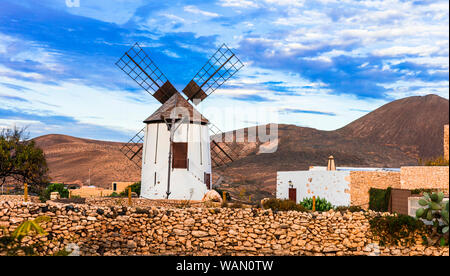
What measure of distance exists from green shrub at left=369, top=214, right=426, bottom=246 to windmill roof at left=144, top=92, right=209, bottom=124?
11.4 m

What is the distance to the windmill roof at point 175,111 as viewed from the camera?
22938 mm

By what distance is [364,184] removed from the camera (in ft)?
Result: 69.4

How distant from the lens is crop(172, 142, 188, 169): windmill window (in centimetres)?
Answer: 2248

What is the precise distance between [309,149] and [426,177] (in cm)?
4028

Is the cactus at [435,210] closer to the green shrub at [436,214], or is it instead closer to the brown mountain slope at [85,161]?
the green shrub at [436,214]

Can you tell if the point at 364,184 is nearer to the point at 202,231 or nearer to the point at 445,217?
the point at 445,217

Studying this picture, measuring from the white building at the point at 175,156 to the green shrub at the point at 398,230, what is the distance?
10327 mm

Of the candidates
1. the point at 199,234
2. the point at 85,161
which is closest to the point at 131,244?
the point at 199,234

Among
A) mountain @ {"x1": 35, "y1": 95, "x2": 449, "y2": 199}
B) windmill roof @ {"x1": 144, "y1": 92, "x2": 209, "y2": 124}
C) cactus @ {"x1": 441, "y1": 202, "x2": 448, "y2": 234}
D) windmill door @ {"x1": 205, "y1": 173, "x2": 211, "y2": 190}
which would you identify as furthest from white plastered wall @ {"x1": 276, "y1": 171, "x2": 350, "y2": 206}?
mountain @ {"x1": 35, "y1": 95, "x2": 449, "y2": 199}

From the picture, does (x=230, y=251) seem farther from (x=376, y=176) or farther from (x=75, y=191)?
(x=75, y=191)

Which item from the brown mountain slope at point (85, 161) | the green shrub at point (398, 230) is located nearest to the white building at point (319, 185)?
the green shrub at point (398, 230)

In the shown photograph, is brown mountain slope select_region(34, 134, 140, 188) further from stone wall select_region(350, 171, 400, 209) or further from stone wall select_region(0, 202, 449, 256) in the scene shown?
stone wall select_region(0, 202, 449, 256)

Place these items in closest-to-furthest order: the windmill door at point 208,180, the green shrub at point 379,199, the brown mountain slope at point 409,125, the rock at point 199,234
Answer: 1. the rock at point 199,234
2. the green shrub at point 379,199
3. the windmill door at point 208,180
4. the brown mountain slope at point 409,125
